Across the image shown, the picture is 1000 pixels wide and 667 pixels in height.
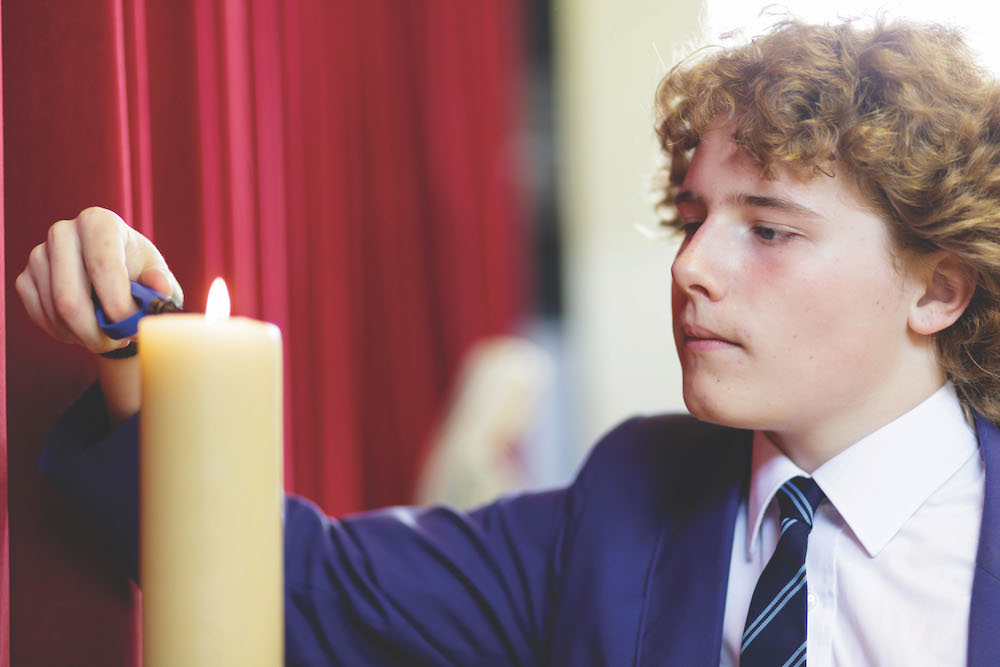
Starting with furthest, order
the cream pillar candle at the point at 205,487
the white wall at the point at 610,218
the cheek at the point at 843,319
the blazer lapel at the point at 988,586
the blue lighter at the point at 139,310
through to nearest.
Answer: the white wall at the point at 610,218 < the cheek at the point at 843,319 < the blazer lapel at the point at 988,586 < the blue lighter at the point at 139,310 < the cream pillar candle at the point at 205,487

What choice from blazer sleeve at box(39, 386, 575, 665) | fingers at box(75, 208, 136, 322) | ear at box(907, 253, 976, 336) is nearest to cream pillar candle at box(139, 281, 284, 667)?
fingers at box(75, 208, 136, 322)

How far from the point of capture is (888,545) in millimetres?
1011

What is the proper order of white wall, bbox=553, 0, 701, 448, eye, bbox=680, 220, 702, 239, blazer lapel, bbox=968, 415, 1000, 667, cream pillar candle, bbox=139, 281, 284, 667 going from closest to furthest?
cream pillar candle, bbox=139, 281, 284, 667, blazer lapel, bbox=968, 415, 1000, 667, eye, bbox=680, 220, 702, 239, white wall, bbox=553, 0, 701, 448

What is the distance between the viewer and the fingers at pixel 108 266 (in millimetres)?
630

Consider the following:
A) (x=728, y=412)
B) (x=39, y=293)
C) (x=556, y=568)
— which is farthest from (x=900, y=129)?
(x=39, y=293)

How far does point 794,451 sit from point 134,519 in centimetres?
78

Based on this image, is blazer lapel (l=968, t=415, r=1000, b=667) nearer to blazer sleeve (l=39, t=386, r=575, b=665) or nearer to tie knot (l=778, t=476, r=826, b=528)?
tie knot (l=778, t=476, r=826, b=528)

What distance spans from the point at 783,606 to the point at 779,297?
350 mm

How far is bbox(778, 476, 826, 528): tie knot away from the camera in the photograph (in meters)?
1.03

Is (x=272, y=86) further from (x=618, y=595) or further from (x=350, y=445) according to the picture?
(x=350, y=445)

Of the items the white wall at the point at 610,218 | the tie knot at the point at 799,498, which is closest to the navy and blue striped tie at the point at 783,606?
the tie knot at the point at 799,498

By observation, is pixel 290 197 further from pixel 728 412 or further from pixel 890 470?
pixel 890 470

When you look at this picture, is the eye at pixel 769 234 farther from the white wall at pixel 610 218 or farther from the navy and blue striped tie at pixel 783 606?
the white wall at pixel 610 218

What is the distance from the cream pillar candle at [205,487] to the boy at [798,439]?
1.92 feet
